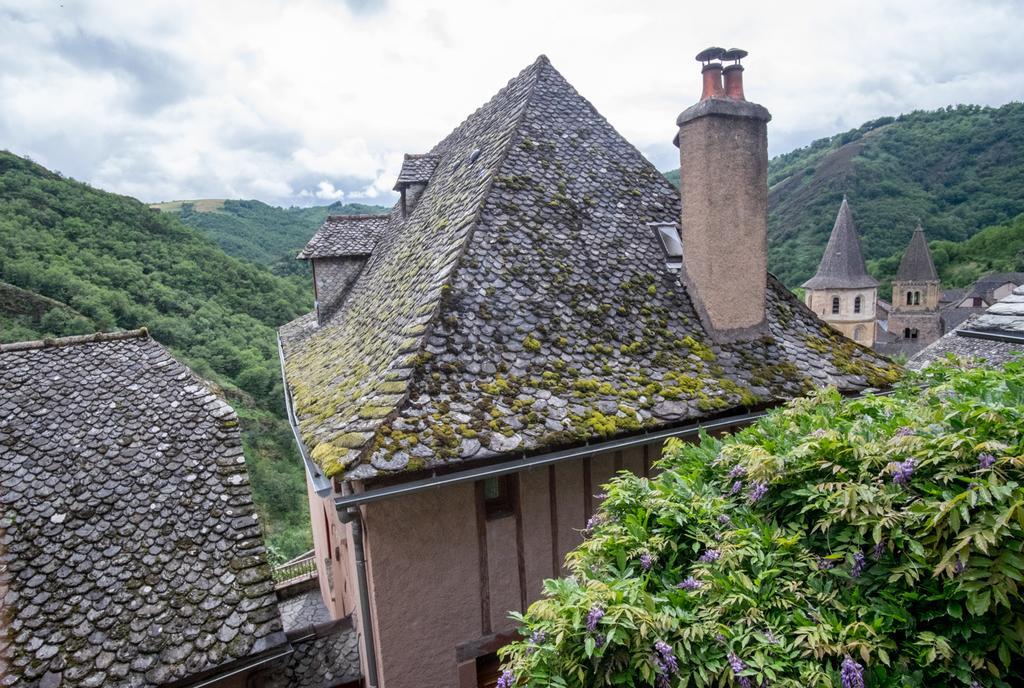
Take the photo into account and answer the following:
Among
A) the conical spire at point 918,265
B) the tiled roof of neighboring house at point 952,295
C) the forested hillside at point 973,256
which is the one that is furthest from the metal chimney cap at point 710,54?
the forested hillside at point 973,256

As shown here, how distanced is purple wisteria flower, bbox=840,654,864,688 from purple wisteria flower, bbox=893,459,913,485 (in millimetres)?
805

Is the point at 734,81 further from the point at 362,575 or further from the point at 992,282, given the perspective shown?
the point at 992,282

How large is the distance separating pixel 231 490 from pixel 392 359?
338 centimetres

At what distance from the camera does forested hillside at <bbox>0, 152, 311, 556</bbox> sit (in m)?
24.6

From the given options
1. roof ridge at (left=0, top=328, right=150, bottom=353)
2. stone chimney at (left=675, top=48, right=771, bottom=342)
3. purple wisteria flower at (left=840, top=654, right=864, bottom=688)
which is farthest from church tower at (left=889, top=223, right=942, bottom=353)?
purple wisteria flower at (left=840, top=654, right=864, bottom=688)

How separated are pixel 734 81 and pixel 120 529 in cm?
871

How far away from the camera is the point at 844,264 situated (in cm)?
4291

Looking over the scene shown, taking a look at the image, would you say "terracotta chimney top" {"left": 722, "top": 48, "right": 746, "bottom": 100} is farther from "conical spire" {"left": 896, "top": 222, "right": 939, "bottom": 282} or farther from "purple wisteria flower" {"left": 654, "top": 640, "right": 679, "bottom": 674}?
"conical spire" {"left": 896, "top": 222, "right": 939, "bottom": 282}

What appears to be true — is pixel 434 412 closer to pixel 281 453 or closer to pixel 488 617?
pixel 488 617

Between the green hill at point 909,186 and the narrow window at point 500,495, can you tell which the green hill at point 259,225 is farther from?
the green hill at point 909,186

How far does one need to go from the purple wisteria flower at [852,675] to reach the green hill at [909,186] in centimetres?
7137

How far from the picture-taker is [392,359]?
5105 mm

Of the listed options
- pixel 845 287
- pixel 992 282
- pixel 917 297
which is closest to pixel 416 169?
pixel 845 287

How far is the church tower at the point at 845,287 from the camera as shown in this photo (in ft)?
140
